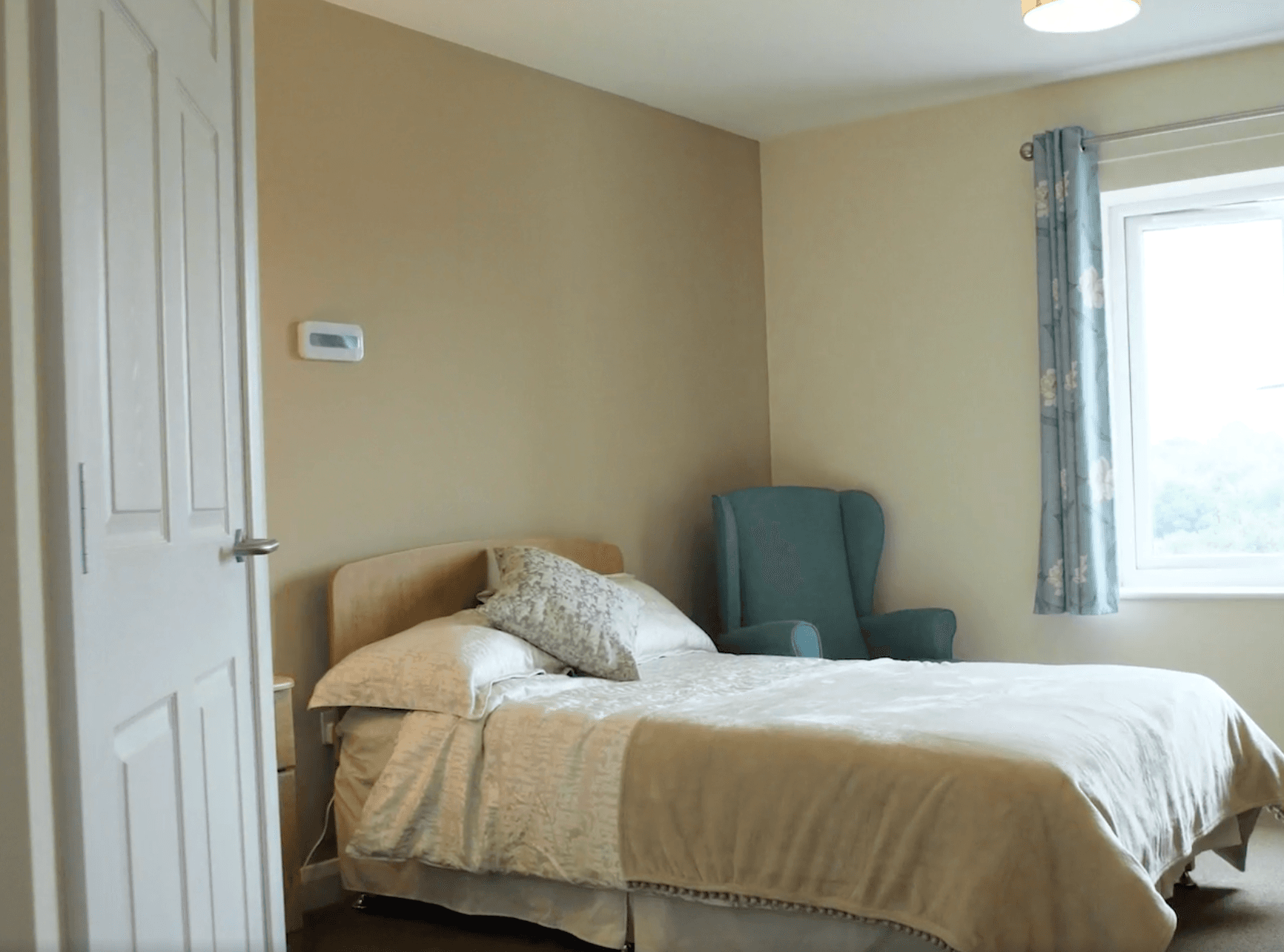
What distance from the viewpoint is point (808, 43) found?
4055mm

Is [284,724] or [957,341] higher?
[957,341]

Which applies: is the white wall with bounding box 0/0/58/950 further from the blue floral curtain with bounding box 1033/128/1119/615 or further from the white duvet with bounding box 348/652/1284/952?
the blue floral curtain with bounding box 1033/128/1119/615

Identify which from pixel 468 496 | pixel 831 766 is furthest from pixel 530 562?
pixel 831 766

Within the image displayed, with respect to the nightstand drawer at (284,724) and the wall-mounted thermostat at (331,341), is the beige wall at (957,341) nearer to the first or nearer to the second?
the wall-mounted thermostat at (331,341)

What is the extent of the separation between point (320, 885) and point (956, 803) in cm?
182

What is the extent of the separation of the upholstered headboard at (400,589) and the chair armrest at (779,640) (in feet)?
2.57

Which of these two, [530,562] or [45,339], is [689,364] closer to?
[530,562]

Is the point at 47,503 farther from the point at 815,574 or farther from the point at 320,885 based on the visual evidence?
the point at 815,574

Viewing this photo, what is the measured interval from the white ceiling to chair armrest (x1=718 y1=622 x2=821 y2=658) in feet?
6.13

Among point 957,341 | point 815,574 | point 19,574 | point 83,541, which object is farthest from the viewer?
point 957,341

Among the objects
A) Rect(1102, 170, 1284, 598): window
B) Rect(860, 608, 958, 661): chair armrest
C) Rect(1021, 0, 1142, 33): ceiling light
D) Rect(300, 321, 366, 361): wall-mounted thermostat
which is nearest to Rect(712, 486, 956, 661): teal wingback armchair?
Rect(860, 608, 958, 661): chair armrest

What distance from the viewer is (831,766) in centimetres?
250

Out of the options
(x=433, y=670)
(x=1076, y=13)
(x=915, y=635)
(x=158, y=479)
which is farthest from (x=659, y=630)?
(x=158, y=479)

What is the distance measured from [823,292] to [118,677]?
4057 mm
